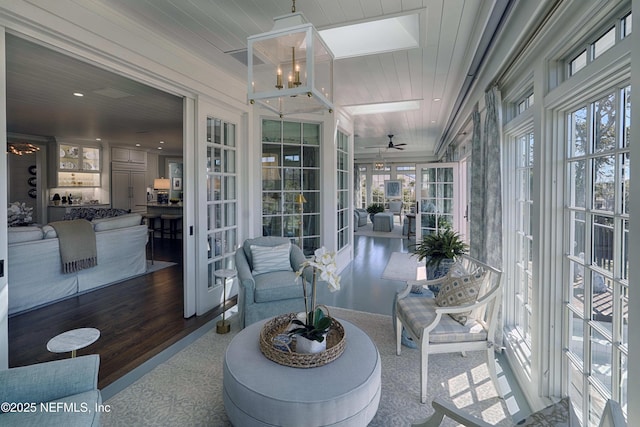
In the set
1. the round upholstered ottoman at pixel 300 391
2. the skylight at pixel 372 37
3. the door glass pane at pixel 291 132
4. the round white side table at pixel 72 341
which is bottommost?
the round upholstered ottoman at pixel 300 391

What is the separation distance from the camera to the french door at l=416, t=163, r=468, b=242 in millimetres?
6715

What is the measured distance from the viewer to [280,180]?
476 cm

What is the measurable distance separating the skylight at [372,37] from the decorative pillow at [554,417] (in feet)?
9.45

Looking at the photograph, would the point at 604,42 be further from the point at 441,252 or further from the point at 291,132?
the point at 291,132

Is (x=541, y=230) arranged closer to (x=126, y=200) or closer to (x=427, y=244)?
(x=427, y=244)

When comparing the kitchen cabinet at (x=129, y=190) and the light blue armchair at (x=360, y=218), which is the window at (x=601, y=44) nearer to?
the light blue armchair at (x=360, y=218)

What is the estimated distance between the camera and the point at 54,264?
13.0 feet

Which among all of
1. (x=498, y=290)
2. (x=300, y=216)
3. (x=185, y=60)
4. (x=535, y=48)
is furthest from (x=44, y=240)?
(x=535, y=48)

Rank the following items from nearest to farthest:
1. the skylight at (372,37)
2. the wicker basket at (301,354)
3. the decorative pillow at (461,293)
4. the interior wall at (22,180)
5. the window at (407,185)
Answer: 1. the wicker basket at (301,354)
2. the decorative pillow at (461,293)
3. the skylight at (372,37)
4. the interior wall at (22,180)
5. the window at (407,185)

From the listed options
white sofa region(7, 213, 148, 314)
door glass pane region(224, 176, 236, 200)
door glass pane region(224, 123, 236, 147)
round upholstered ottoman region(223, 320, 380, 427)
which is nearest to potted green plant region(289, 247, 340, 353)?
round upholstered ottoman region(223, 320, 380, 427)

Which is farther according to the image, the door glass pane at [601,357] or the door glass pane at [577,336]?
the door glass pane at [577,336]

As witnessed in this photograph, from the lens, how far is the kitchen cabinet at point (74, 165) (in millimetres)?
7909

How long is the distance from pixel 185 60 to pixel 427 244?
323cm

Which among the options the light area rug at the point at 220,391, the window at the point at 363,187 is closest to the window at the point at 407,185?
the window at the point at 363,187
